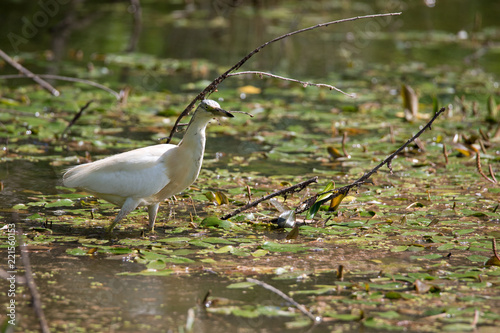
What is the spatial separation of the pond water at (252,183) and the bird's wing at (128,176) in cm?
32

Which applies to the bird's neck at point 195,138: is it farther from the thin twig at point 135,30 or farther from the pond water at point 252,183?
the thin twig at point 135,30

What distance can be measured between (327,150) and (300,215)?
1870 mm

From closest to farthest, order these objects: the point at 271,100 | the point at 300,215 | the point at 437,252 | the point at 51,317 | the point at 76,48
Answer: the point at 51,317
the point at 437,252
the point at 300,215
the point at 271,100
the point at 76,48

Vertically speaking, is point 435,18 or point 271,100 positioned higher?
point 435,18

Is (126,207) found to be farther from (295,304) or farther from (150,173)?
(295,304)

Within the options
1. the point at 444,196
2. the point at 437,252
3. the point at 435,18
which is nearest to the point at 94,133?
the point at 444,196

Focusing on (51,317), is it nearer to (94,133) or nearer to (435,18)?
(94,133)

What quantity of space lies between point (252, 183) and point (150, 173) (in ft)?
4.68

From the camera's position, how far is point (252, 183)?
18.8 ft

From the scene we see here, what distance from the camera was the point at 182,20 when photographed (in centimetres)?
1509

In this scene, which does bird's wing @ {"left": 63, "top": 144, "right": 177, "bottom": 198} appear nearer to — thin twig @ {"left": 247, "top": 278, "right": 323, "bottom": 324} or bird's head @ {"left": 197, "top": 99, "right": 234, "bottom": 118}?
bird's head @ {"left": 197, "top": 99, "right": 234, "bottom": 118}

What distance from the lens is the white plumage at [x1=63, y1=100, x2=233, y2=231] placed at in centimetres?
447

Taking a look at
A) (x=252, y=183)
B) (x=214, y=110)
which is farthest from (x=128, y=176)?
(x=252, y=183)

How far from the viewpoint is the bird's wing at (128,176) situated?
4.47 meters
